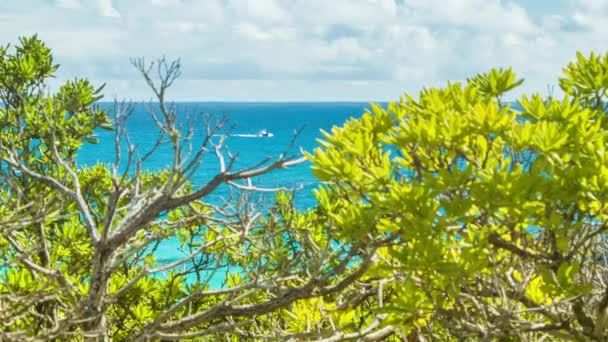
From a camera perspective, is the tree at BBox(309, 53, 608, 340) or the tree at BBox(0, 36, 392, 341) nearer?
the tree at BBox(309, 53, 608, 340)

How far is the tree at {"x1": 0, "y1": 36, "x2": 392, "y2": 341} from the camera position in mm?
4586

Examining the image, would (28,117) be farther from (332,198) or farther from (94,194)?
(332,198)

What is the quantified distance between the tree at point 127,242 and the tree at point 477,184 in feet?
1.74

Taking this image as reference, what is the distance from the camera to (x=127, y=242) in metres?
5.48

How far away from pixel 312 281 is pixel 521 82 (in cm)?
176

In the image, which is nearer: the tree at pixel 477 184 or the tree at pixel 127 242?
the tree at pixel 477 184

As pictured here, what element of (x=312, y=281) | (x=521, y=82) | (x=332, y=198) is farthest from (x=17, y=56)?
(x=521, y=82)

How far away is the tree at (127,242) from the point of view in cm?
459

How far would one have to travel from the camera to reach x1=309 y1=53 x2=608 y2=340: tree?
334 cm

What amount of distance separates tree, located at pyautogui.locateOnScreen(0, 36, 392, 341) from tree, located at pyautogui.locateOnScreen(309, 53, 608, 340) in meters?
0.53

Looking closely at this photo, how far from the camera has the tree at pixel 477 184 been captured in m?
3.34

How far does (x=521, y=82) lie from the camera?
4262mm

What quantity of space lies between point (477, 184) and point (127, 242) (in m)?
3.04

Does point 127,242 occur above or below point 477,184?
below
